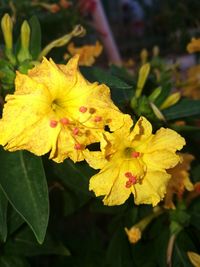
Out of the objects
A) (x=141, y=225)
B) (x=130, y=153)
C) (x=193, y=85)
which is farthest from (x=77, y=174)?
(x=193, y=85)

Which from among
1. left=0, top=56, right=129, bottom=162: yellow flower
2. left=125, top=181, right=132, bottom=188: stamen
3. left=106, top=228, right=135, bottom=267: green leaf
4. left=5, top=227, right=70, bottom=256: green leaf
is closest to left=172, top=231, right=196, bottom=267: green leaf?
left=106, top=228, right=135, bottom=267: green leaf

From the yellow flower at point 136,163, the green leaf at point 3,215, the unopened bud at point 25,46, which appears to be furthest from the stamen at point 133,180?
the unopened bud at point 25,46

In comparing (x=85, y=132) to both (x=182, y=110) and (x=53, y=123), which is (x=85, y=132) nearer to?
(x=53, y=123)

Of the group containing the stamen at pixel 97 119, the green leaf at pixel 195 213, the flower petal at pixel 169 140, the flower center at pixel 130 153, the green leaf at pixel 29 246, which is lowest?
the green leaf at pixel 195 213

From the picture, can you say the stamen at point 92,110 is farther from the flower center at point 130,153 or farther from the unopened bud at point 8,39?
the unopened bud at point 8,39

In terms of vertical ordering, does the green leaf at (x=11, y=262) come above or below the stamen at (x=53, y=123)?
below

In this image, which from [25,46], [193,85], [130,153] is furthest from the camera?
[193,85]

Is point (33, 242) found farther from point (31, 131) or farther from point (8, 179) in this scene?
point (31, 131)

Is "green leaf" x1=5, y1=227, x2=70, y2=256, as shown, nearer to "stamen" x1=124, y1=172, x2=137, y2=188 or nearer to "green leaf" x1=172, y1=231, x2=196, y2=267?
"green leaf" x1=172, y1=231, x2=196, y2=267
